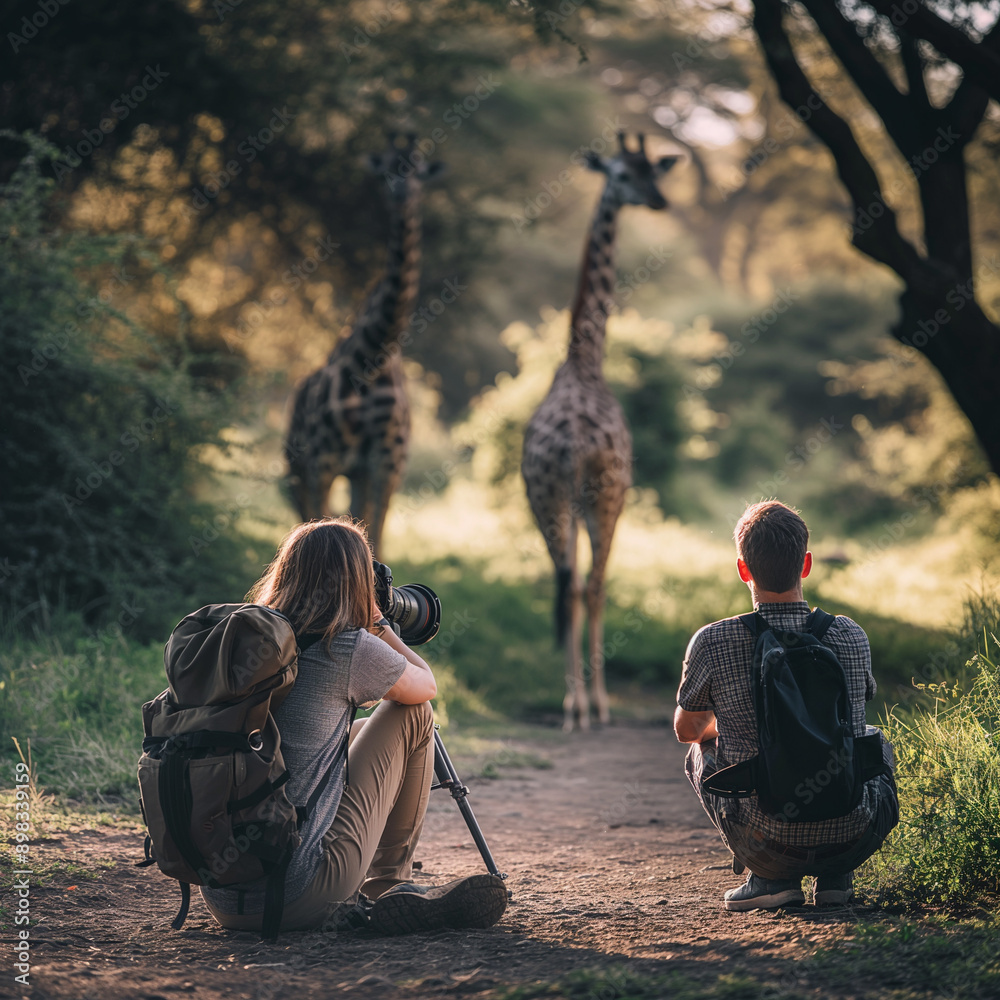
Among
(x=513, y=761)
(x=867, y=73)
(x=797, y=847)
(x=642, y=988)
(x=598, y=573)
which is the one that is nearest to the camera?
(x=642, y=988)

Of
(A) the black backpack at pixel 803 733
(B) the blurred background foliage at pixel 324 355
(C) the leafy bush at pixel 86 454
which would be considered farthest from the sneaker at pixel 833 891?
Result: (C) the leafy bush at pixel 86 454

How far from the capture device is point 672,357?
14750mm

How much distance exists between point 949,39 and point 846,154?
2.94 feet

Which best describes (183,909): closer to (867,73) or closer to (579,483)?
(579,483)

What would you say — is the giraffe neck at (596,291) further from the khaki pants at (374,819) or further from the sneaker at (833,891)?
the sneaker at (833,891)

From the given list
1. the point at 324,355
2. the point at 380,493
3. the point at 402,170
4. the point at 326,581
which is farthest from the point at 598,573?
the point at 324,355

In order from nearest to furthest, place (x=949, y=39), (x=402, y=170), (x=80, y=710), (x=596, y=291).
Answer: (x=80, y=710)
(x=949, y=39)
(x=402, y=170)
(x=596, y=291)

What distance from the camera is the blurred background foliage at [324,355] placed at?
7105mm

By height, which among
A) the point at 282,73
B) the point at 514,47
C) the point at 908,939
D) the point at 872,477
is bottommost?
the point at 908,939

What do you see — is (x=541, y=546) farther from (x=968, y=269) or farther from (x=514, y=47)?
(x=514, y=47)

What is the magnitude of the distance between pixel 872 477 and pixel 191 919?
54.1 feet

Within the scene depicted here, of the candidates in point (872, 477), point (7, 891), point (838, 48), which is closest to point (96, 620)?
point (7, 891)

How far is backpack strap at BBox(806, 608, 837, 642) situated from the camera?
308cm

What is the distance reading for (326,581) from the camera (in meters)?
3.03
